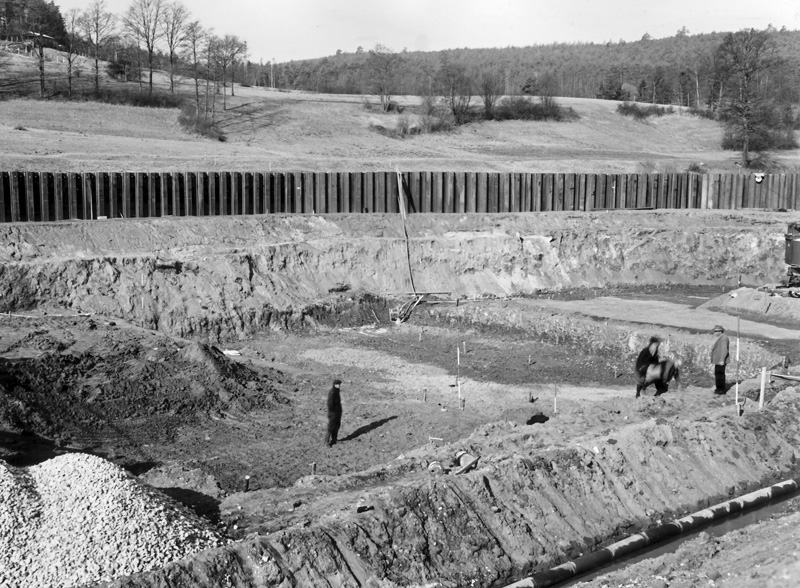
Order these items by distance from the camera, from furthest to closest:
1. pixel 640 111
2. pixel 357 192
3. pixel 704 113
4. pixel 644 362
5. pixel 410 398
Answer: pixel 704 113 → pixel 640 111 → pixel 357 192 → pixel 410 398 → pixel 644 362

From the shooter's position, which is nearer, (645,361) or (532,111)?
(645,361)

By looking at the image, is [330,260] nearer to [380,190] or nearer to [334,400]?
[380,190]

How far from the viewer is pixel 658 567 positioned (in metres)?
10.9

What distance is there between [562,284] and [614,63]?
94.7 metres

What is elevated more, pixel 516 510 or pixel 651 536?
pixel 516 510

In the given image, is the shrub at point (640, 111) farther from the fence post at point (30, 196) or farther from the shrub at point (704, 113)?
the fence post at point (30, 196)

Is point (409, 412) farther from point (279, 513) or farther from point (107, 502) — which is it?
point (107, 502)

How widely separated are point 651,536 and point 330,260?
1902 centimetres

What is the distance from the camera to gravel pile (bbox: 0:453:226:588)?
384 inches

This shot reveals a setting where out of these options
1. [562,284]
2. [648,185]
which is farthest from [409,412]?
[648,185]

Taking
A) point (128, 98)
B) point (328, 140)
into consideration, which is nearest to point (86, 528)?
point (328, 140)

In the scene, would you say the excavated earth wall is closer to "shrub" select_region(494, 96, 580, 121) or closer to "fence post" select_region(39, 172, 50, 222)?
"fence post" select_region(39, 172, 50, 222)

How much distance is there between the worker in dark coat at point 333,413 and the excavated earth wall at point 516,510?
2.67 m

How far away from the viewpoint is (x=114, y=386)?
62.4 ft
